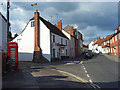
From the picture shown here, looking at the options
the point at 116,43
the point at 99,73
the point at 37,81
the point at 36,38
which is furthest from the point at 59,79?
the point at 116,43

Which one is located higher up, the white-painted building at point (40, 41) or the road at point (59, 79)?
the white-painted building at point (40, 41)

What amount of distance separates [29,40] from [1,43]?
21.5 ft

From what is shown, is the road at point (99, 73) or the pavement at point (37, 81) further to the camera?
the road at point (99, 73)

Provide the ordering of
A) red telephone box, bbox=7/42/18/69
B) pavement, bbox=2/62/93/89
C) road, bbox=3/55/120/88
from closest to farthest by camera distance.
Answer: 1. pavement, bbox=2/62/93/89
2. road, bbox=3/55/120/88
3. red telephone box, bbox=7/42/18/69

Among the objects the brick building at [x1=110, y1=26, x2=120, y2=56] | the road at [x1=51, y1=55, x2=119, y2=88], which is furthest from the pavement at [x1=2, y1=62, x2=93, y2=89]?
the brick building at [x1=110, y1=26, x2=120, y2=56]

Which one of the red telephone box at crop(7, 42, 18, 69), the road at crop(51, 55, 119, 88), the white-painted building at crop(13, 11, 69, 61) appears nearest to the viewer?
the road at crop(51, 55, 119, 88)

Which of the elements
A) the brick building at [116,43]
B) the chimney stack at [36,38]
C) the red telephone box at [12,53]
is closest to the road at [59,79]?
the red telephone box at [12,53]

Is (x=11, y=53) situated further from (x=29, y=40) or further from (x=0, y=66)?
(x=29, y=40)

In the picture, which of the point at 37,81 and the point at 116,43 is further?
the point at 116,43

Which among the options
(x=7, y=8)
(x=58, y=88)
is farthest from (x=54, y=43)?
(x=58, y=88)

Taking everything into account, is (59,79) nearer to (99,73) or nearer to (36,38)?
(99,73)

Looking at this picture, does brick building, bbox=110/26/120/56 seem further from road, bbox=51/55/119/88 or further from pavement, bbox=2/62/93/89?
pavement, bbox=2/62/93/89

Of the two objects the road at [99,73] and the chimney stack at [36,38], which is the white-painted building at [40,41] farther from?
the road at [99,73]

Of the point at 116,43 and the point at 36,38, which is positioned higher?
the point at 36,38
